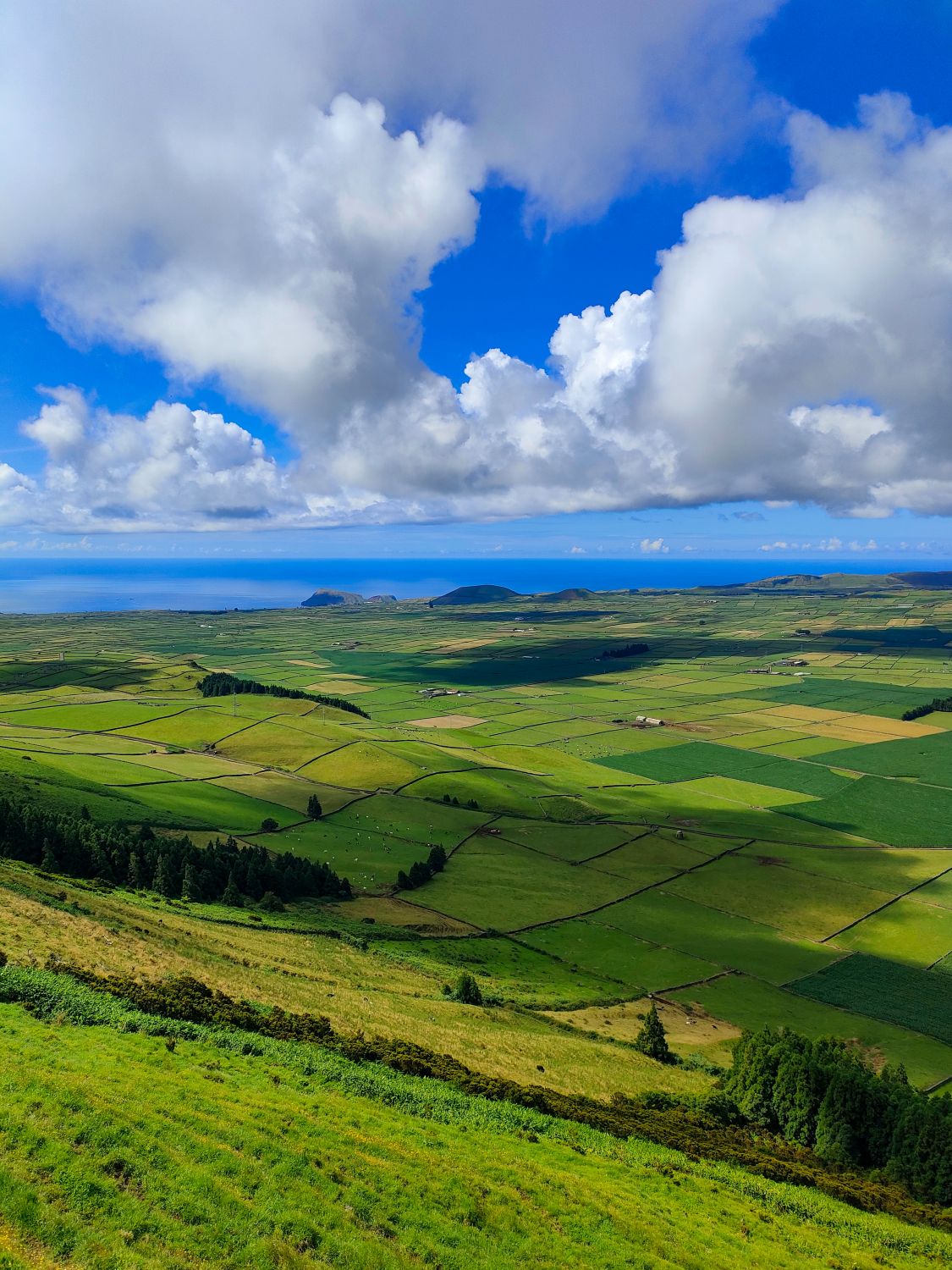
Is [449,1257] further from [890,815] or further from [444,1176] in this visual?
[890,815]

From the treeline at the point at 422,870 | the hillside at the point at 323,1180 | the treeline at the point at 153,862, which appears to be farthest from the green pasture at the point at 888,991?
the treeline at the point at 153,862

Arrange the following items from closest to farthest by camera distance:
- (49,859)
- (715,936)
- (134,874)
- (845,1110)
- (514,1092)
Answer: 1. (514,1092)
2. (845,1110)
3. (49,859)
4. (134,874)
5. (715,936)

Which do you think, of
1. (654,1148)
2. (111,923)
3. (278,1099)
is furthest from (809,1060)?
(111,923)

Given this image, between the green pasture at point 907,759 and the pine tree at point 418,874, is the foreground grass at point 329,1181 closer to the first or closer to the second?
the pine tree at point 418,874

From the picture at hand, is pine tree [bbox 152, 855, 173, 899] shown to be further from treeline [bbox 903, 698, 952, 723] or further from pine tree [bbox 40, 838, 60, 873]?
treeline [bbox 903, 698, 952, 723]

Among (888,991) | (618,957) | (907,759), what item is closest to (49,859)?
(618,957)

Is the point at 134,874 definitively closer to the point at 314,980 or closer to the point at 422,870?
the point at 314,980
